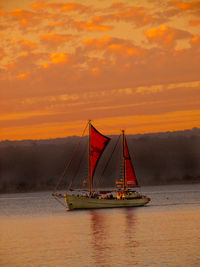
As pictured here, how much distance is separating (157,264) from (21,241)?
2575 centimetres

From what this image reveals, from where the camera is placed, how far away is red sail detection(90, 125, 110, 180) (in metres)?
111

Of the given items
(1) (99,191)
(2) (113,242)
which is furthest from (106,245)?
(1) (99,191)

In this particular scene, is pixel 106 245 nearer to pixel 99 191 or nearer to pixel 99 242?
pixel 99 242

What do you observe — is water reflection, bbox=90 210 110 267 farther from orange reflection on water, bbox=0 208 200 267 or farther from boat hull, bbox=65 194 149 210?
boat hull, bbox=65 194 149 210

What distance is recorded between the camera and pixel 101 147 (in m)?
111

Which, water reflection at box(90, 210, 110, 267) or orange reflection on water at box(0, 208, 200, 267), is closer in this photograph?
orange reflection on water at box(0, 208, 200, 267)

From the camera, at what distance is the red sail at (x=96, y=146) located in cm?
11112

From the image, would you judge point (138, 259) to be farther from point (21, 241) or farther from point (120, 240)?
point (21, 241)

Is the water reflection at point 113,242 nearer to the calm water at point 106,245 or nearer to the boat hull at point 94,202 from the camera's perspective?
the calm water at point 106,245

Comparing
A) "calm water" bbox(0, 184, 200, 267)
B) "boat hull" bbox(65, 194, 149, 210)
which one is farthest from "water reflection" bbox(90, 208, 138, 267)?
"boat hull" bbox(65, 194, 149, 210)

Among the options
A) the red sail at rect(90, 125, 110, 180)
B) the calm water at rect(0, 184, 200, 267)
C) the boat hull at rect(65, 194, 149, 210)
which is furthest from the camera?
the red sail at rect(90, 125, 110, 180)

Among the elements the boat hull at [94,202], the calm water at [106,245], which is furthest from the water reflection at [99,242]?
the boat hull at [94,202]

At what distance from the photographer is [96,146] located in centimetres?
11112

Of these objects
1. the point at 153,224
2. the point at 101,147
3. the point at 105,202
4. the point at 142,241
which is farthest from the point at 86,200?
the point at 142,241
